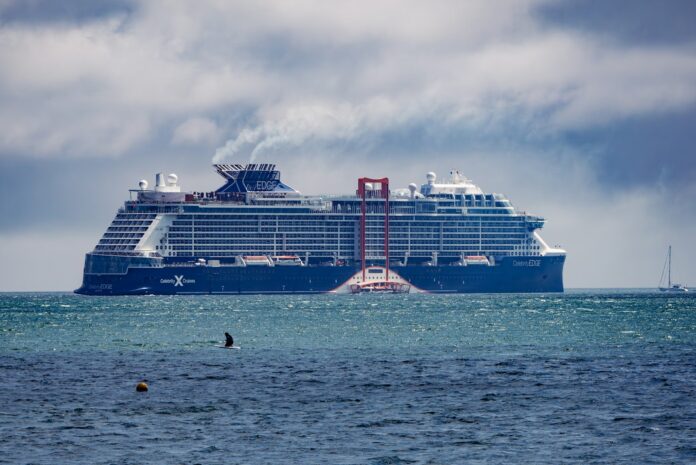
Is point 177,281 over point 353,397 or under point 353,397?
over

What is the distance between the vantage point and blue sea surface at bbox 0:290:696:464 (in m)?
44.3

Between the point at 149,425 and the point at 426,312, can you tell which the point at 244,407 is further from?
the point at 426,312

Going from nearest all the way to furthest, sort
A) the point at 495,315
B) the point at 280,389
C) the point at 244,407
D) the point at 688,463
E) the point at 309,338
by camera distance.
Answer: the point at 688,463 → the point at 244,407 → the point at 280,389 → the point at 309,338 → the point at 495,315

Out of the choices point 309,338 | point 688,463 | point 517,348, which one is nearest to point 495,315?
point 309,338

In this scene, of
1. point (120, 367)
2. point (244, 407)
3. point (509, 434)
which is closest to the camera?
point (509, 434)

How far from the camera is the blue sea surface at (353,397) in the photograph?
145 feet

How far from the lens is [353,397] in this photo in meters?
56.3

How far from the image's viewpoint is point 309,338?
307 ft

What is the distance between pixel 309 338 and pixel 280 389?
113ft

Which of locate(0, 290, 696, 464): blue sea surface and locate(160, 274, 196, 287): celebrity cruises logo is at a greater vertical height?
locate(160, 274, 196, 287): celebrity cruises logo

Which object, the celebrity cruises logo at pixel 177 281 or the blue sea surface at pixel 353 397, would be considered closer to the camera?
the blue sea surface at pixel 353 397

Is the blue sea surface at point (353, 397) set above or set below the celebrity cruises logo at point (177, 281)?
below

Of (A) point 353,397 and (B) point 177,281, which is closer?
(A) point 353,397

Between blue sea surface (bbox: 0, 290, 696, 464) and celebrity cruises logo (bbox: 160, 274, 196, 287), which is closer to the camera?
blue sea surface (bbox: 0, 290, 696, 464)
